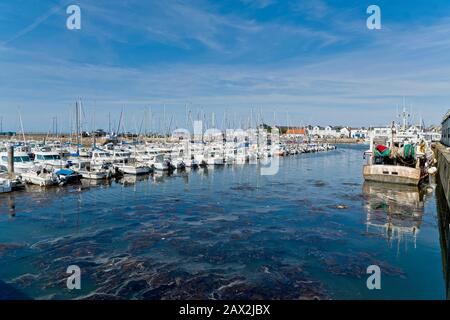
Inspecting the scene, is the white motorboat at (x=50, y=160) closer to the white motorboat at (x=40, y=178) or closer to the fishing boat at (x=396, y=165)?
the white motorboat at (x=40, y=178)

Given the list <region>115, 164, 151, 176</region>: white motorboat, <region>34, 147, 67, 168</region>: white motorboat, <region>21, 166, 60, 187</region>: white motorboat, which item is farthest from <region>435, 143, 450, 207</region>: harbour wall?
<region>34, 147, 67, 168</region>: white motorboat

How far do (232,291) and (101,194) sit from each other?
896 inches

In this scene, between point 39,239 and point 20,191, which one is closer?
point 39,239

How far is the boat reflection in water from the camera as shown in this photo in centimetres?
2027

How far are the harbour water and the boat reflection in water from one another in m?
0.10

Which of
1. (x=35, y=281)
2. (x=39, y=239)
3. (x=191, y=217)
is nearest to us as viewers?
(x=35, y=281)

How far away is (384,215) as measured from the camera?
24297mm

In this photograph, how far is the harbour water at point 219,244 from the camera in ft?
42.8

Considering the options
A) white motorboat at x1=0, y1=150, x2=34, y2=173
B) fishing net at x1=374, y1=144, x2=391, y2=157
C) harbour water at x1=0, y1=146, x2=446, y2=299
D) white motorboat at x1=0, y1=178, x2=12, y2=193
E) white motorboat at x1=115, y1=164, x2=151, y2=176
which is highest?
fishing net at x1=374, y1=144, x2=391, y2=157

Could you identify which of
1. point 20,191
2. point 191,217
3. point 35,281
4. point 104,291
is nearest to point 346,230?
point 191,217

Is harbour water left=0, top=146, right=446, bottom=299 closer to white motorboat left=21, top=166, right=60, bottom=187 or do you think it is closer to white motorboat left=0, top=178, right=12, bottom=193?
white motorboat left=0, top=178, right=12, bottom=193
